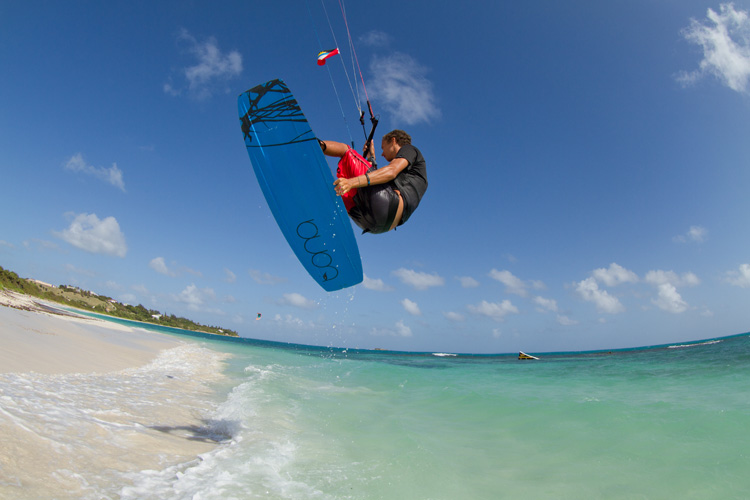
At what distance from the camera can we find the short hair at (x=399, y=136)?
5012mm

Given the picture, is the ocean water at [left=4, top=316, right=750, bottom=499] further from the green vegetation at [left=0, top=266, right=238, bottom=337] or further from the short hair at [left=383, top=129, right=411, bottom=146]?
the green vegetation at [left=0, top=266, right=238, bottom=337]

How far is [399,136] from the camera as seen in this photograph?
16.5 ft

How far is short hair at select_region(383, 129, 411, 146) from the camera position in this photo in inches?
197

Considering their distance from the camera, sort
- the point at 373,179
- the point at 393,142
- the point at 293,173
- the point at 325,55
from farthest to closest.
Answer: the point at 325,55 < the point at 293,173 < the point at 393,142 < the point at 373,179

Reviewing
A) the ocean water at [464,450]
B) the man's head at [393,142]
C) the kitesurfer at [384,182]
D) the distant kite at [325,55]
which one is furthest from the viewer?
the distant kite at [325,55]

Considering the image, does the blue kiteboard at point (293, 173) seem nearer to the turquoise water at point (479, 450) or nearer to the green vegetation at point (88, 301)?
the turquoise water at point (479, 450)

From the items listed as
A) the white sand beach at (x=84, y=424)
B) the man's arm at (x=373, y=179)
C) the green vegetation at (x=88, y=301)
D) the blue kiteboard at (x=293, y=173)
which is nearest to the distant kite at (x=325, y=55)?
the blue kiteboard at (x=293, y=173)

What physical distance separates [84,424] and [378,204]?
185 inches

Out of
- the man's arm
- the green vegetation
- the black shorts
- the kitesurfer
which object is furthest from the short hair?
the green vegetation

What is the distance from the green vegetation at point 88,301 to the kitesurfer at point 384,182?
39.7 m

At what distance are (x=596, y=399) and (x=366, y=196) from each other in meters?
9.39

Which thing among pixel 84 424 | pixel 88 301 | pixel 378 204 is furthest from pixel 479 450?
pixel 88 301

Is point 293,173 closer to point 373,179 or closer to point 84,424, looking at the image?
point 373,179

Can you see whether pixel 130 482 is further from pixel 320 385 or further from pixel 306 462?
pixel 320 385
